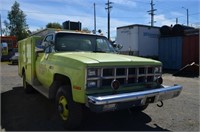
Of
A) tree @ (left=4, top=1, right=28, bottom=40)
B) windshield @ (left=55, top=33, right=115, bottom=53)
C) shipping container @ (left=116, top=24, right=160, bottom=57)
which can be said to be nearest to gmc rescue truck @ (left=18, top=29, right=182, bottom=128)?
windshield @ (left=55, top=33, right=115, bottom=53)

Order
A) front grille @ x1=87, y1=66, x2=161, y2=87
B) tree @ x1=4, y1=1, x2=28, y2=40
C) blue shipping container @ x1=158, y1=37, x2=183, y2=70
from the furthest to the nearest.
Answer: tree @ x1=4, y1=1, x2=28, y2=40 < blue shipping container @ x1=158, y1=37, x2=183, y2=70 < front grille @ x1=87, y1=66, x2=161, y2=87

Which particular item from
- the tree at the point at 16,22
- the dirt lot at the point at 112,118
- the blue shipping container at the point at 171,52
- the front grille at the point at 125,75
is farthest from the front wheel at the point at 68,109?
the tree at the point at 16,22

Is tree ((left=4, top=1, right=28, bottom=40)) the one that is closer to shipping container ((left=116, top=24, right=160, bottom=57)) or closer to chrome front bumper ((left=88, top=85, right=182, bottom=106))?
shipping container ((left=116, top=24, right=160, bottom=57))

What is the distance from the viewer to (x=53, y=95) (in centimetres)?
577

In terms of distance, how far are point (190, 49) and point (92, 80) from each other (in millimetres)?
15726

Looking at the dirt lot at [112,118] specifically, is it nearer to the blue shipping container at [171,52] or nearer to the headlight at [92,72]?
the headlight at [92,72]

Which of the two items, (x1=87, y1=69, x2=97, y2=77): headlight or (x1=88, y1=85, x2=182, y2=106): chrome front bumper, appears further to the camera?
(x1=87, y1=69, x2=97, y2=77): headlight

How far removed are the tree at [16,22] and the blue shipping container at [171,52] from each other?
167 ft

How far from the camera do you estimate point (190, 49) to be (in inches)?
739

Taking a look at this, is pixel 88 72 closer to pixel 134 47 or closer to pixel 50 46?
pixel 50 46

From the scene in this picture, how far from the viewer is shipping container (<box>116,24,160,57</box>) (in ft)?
62.9

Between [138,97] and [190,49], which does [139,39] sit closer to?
[190,49]

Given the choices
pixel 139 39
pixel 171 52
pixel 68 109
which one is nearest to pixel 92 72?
pixel 68 109

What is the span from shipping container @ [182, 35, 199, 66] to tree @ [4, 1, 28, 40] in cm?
5289
